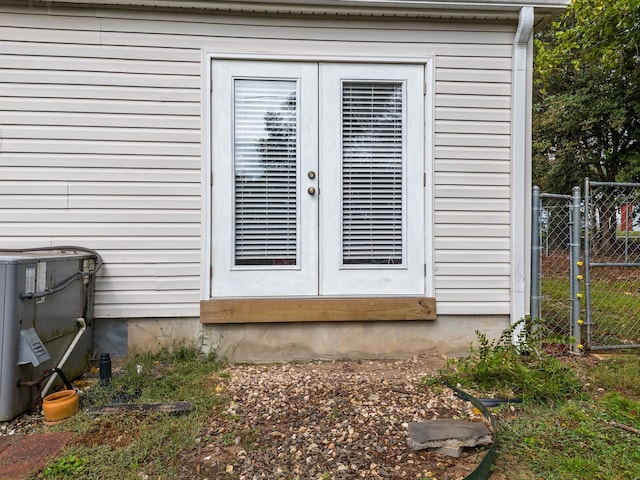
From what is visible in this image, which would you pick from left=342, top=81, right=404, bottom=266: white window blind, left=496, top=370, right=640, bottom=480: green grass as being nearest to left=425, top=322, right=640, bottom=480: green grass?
left=496, top=370, right=640, bottom=480: green grass

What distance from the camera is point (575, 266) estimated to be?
3408 mm

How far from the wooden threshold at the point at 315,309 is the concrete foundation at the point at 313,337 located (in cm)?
8

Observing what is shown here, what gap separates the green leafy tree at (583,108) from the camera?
309 inches

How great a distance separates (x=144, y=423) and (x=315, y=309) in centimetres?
144

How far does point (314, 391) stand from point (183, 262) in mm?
1451

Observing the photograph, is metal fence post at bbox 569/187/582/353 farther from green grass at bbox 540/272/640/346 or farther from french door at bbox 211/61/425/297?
french door at bbox 211/61/425/297

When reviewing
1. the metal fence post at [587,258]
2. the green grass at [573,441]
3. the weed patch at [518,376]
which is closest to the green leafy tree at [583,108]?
the metal fence post at [587,258]

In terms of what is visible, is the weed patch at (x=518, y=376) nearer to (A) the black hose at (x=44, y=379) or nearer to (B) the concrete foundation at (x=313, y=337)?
(B) the concrete foundation at (x=313, y=337)

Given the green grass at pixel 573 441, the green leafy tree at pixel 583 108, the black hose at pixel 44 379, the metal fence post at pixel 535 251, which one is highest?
the green leafy tree at pixel 583 108

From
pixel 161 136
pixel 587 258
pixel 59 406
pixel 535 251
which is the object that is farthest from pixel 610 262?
pixel 59 406

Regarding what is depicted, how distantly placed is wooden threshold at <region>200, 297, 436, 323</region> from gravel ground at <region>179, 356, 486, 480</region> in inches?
15.1

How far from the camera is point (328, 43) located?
3.30 meters

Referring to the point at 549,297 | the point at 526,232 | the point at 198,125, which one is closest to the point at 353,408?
the point at 526,232

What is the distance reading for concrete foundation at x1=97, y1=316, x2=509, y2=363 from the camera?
3.22 m
